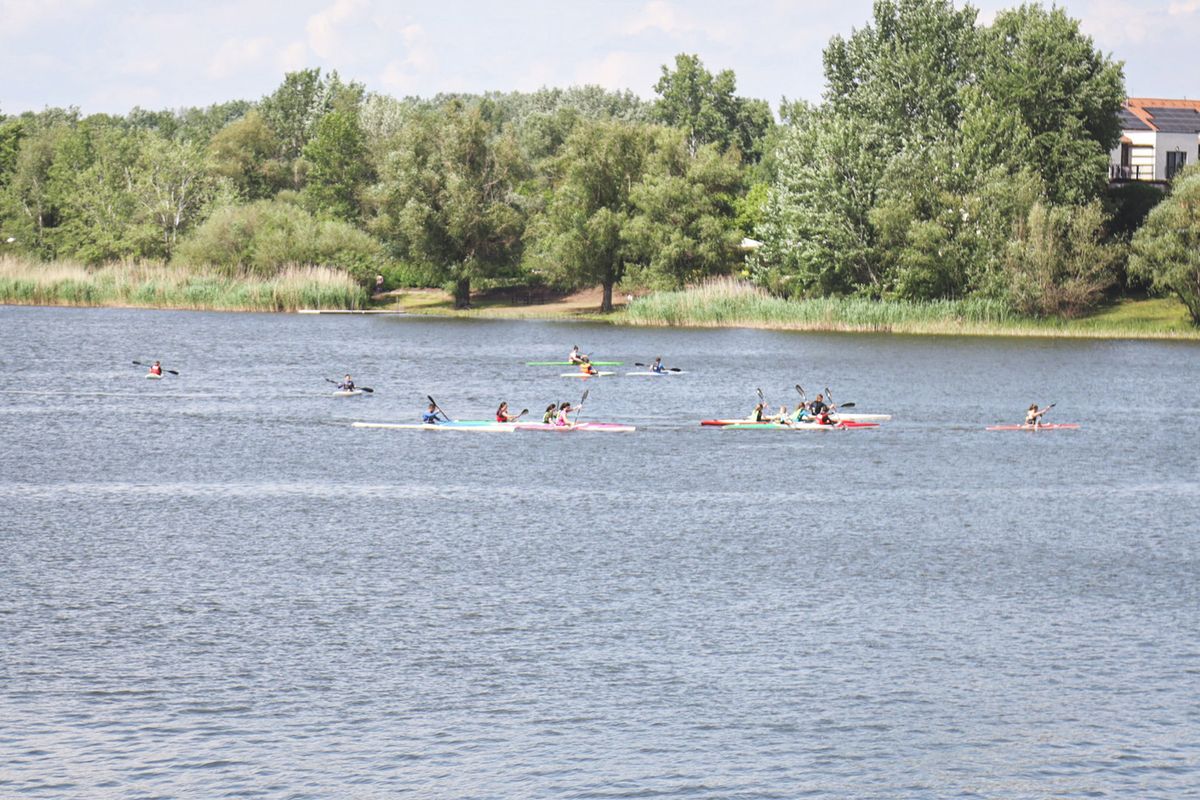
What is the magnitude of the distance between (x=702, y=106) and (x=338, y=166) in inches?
1583

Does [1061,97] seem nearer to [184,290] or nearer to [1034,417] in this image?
[1034,417]

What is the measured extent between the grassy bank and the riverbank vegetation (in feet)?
0.74

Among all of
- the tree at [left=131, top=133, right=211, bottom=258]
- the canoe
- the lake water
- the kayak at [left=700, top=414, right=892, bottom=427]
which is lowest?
the lake water

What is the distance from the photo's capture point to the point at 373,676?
23203 millimetres

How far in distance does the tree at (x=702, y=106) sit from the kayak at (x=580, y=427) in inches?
4372

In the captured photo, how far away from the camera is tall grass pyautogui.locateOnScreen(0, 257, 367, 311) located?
121 metres

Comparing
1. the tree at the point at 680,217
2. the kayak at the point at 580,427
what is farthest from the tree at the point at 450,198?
the kayak at the point at 580,427

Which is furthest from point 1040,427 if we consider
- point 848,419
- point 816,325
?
point 816,325

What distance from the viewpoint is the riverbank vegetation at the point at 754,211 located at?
9769 centimetres

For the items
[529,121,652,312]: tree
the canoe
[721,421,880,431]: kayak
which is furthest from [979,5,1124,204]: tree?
[721,421,880,431]: kayak

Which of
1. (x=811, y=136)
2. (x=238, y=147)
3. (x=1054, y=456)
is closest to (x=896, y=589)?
(x=1054, y=456)

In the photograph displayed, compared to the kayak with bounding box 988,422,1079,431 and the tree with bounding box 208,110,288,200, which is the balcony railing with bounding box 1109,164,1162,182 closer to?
the kayak with bounding box 988,422,1079,431

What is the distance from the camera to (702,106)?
162m

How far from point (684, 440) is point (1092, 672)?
27527 mm
